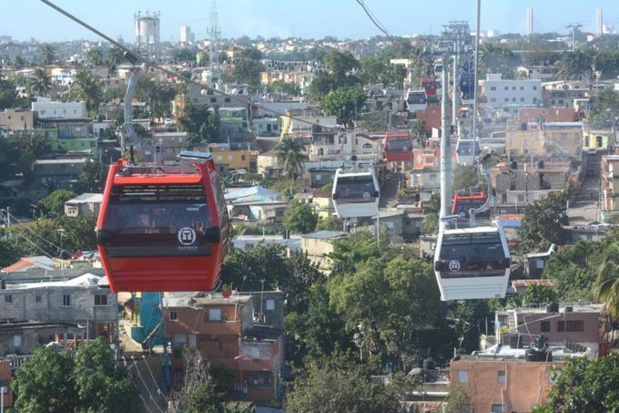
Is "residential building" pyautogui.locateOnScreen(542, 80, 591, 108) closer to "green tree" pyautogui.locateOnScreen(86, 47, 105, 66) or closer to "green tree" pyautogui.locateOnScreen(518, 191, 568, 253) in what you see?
"green tree" pyautogui.locateOnScreen(86, 47, 105, 66)

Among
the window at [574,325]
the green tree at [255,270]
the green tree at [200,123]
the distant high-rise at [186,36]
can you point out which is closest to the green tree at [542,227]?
the green tree at [255,270]

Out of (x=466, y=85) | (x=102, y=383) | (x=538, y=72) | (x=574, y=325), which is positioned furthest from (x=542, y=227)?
(x=538, y=72)

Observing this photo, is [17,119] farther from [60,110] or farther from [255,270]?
[255,270]

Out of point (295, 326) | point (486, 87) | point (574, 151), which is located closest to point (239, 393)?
point (295, 326)

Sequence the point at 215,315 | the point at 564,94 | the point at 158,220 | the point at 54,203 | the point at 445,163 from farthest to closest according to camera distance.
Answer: the point at 564,94
the point at 54,203
the point at 215,315
the point at 445,163
the point at 158,220

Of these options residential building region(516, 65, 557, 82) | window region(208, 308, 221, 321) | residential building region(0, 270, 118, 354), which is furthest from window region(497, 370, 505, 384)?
residential building region(516, 65, 557, 82)

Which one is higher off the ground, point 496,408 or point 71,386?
point 71,386
